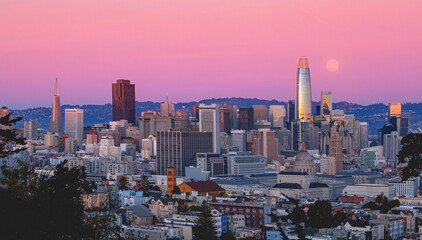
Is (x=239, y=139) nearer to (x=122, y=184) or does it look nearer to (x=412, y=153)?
(x=122, y=184)

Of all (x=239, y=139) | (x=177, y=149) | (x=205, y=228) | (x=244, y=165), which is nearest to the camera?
(x=205, y=228)

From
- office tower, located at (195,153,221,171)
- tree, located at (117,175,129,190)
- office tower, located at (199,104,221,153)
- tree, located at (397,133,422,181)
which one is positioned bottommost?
tree, located at (117,175,129,190)

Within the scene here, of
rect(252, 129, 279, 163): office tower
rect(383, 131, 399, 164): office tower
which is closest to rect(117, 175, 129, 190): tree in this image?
rect(252, 129, 279, 163): office tower

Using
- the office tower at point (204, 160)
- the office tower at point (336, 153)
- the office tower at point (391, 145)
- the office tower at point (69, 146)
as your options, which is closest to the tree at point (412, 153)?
the office tower at point (204, 160)

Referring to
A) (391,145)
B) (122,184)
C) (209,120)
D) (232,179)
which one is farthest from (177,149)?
(391,145)

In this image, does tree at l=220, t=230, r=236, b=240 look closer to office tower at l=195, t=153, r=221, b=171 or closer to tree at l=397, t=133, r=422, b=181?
tree at l=397, t=133, r=422, b=181

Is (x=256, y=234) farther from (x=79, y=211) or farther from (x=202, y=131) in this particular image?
(x=202, y=131)

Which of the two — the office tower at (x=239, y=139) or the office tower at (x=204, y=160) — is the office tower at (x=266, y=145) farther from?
the office tower at (x=204, y=160)

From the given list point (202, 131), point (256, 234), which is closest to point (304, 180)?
point (202, 131)
